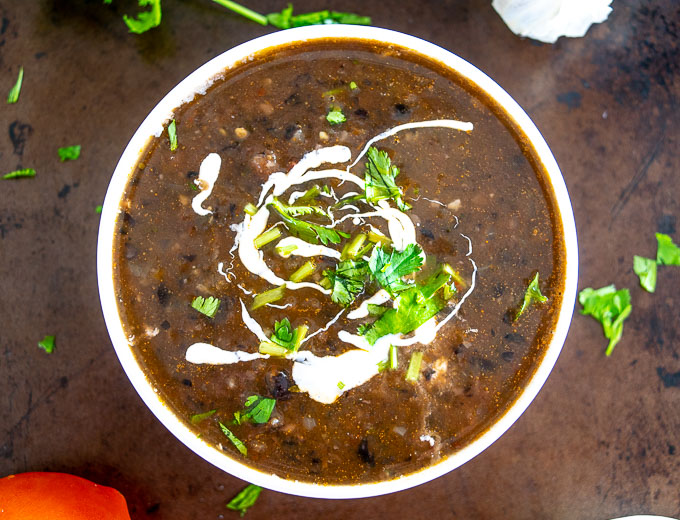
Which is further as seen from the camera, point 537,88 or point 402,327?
point 537,88

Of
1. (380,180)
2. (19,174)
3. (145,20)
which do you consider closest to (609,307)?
(380,180)

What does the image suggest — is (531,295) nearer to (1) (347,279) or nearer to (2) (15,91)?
(1) (347,279)

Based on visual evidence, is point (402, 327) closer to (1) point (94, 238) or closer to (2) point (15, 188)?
(1) point (94, 238)

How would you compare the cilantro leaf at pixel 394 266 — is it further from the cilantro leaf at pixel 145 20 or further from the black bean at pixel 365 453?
the cilantro leaf at pixel 145 20

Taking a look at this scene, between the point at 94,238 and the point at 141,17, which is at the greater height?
the point at 141,17

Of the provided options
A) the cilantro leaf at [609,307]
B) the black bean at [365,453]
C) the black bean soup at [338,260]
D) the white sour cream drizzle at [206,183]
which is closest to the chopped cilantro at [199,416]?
the black bean soup at [338,260]

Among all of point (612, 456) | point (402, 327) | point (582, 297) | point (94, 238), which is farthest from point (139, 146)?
point (612, 456)
